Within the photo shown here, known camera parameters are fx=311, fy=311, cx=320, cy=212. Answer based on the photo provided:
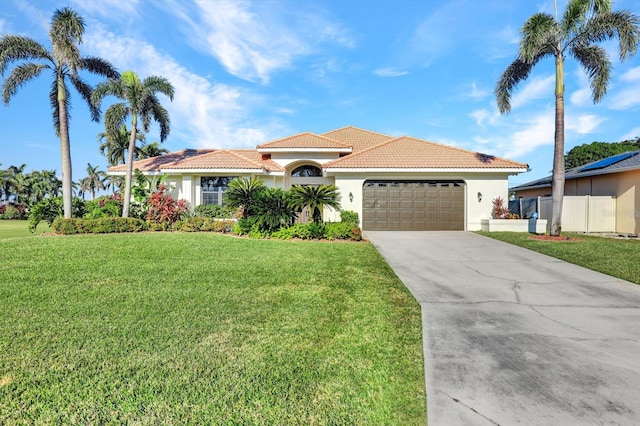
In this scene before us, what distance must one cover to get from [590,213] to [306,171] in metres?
15.7

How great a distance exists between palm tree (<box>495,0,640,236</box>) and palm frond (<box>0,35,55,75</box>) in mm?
21436

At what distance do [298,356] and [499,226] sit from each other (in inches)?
580

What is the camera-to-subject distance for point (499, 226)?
1512cm

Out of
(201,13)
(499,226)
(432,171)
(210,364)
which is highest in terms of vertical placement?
(201,13)

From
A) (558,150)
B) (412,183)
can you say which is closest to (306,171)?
(412,183)

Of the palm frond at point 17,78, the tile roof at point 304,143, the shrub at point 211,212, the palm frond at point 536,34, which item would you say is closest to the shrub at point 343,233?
the shrub at point 211,212

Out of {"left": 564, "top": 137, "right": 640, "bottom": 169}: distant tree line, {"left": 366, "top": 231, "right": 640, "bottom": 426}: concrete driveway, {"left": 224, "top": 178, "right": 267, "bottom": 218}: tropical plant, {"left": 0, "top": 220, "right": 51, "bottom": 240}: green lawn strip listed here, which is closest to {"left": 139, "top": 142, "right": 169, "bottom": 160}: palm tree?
{"left": 0, "top": 220, "right": 51, "bottom": 240}: green lawn strip

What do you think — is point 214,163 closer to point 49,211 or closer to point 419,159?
point 49,211

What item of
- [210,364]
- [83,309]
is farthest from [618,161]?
[83,309]

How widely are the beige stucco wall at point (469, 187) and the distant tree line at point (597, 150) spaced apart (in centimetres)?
3474

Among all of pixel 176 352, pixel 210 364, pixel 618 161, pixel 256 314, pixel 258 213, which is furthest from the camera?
pixel 618 161

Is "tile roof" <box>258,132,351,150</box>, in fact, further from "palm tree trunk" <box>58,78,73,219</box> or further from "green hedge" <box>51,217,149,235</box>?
"palm tree trunk" <box>58,78,73,219</box>

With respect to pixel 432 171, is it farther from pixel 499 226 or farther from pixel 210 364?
pixel 210 364

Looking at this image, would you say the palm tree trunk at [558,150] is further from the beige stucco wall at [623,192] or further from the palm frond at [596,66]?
the beige stucco wall at [623,192]
